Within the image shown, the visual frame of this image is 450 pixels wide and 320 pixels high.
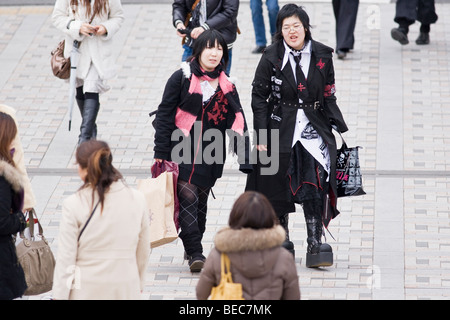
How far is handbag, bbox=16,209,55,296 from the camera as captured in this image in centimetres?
628

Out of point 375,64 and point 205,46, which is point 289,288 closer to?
point 205,46

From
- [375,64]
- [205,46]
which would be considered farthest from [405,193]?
[375,64]

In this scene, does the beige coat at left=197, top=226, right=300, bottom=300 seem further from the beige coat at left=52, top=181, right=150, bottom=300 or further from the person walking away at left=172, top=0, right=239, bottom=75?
the person walking away at left=172, top=0, right=239, bottom=75

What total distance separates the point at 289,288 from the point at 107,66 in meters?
5.23

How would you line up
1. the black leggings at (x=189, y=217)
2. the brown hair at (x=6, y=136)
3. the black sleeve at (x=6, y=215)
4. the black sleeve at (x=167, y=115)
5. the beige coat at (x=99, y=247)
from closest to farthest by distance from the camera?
the beige coat at (x=99, y=247), the black sleeve at (x=6, y=215), the brown hair at (x=6, y=136), the black sleeve at (x=167, y=115), the black leggings at (x=189, y=217)

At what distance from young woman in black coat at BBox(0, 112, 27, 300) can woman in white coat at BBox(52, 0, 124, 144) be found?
3986 millimetres

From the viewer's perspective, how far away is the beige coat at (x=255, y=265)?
5.16 m

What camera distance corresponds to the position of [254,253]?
5.18 m

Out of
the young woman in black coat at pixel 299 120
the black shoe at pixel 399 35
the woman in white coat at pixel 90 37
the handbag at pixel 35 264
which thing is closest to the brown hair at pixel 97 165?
the handbag at pixel 35 264

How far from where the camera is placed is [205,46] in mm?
7512

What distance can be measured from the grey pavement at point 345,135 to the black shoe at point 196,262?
66mm

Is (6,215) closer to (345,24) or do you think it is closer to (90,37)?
(90,37)

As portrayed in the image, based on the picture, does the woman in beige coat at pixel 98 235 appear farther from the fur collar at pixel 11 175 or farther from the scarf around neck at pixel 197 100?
the scarf around neck at pixel 197 100

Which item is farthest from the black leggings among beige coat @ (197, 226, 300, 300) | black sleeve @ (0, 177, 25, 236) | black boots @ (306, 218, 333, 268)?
beige coat @ (197, 226, 300, 300)
